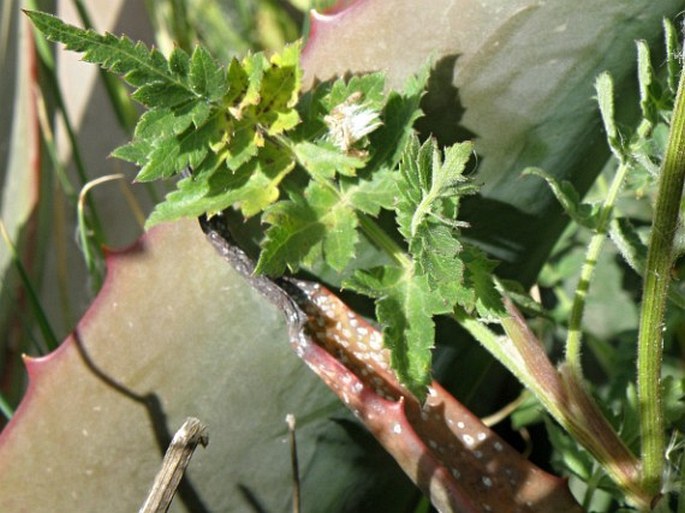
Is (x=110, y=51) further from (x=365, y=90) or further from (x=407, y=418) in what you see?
(x=407, y=418)

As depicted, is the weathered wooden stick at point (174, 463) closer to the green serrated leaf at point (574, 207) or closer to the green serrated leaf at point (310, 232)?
the green serrated leaf at point (310, 232)

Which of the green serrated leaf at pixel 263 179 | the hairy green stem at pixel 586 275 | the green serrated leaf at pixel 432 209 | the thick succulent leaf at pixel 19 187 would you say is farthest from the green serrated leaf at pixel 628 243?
the thick succulent leaf at pixel 19 187

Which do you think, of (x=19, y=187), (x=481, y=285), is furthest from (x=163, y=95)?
(x=19, y=187)

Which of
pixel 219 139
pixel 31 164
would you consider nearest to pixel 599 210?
pixel 219 139

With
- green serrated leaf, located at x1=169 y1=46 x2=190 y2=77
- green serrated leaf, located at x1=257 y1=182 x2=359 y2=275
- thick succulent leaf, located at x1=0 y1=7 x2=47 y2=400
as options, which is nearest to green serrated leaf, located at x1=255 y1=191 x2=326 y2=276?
green serrated leaf, located at x1=257 y1=182 x2=359 y2=275

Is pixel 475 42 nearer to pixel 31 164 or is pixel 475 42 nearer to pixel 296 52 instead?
pixel 296 52
